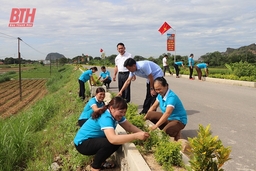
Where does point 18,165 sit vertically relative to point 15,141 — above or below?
below

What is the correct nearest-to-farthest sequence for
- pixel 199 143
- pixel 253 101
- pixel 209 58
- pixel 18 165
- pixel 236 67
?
pixel 199 143 → pixel 18 165 → pixel 253 101 → pixel 236 67 → pixel 209 58

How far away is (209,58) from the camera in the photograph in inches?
1404

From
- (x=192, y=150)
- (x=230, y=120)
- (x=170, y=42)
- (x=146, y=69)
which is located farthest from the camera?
(x=170, y=42)

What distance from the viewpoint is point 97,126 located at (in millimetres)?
3525

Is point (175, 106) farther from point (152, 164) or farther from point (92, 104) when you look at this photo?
point (152, 164)

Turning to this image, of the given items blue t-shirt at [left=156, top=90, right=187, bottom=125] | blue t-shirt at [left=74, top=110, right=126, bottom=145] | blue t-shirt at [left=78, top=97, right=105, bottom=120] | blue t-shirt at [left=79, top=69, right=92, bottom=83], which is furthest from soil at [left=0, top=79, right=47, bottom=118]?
blue t-shirt at [left=74, top=110, right=126, bottom=145]

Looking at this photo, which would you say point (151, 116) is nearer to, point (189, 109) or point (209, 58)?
point (189, 109)

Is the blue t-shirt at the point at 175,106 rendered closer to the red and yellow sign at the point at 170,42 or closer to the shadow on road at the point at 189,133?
the shadow on road at the point at 189,133

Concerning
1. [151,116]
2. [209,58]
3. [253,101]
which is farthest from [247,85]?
[209,58]

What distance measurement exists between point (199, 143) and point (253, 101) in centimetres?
683

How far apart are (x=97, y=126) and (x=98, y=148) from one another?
0.27 meters

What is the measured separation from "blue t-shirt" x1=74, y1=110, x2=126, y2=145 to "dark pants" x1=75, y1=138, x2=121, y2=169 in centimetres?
6

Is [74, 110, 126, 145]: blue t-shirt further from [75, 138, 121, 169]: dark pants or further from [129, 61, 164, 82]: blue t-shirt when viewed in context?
[129, 61, 164, 82]: blue t-shirt

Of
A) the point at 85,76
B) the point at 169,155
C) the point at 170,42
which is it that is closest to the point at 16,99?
the point at 170,42
